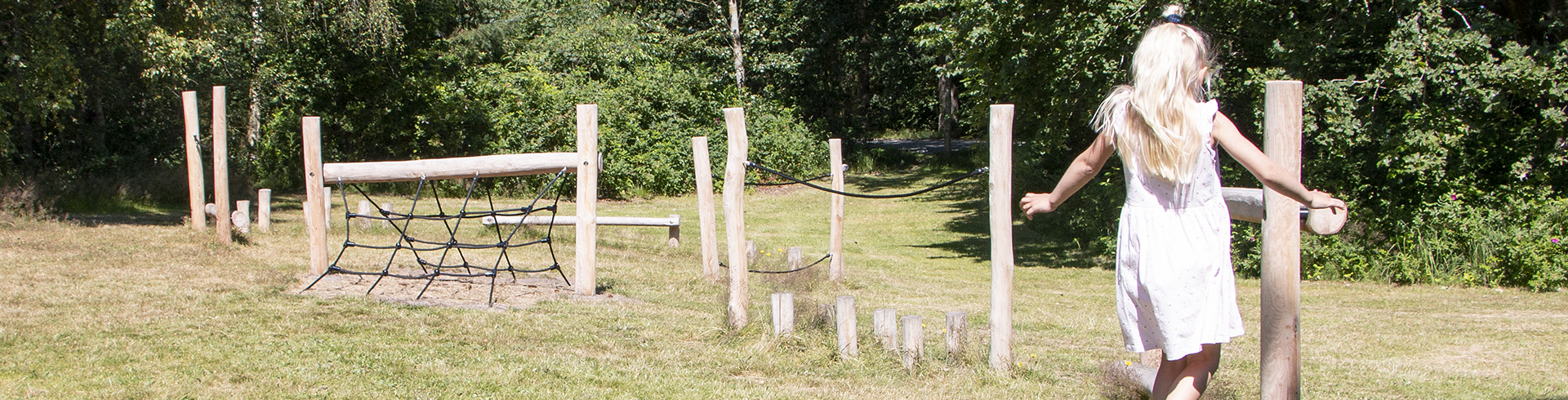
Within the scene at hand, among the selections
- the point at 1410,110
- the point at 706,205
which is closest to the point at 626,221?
the point at 706,205

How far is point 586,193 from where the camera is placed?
7.62 meters

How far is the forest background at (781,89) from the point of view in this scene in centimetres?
1034

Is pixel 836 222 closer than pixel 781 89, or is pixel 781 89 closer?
A: pixel 836 222

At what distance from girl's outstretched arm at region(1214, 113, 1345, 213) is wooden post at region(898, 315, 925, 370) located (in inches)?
91.9

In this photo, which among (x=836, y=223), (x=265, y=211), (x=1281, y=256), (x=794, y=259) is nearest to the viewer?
(x=1281, y=256)

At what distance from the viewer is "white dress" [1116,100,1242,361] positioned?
3304mm

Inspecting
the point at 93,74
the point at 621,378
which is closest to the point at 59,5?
the point at 93,74

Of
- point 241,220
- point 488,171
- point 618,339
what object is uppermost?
point 488,171

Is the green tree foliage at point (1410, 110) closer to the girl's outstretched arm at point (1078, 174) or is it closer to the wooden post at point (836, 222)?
the wooden post at point (836, 222)

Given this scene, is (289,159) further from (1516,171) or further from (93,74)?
(1516,171)

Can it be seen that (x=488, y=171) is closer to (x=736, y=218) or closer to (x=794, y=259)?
(x=736, y=218)

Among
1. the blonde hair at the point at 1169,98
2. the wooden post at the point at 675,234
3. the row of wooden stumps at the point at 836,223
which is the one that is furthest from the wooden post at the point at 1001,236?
the wooden post at the point at 675,234

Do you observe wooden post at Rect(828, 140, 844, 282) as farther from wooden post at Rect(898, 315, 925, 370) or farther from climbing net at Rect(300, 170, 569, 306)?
wooden post at Rect(898, 315, 925, 370)

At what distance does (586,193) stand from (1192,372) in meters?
5.03
